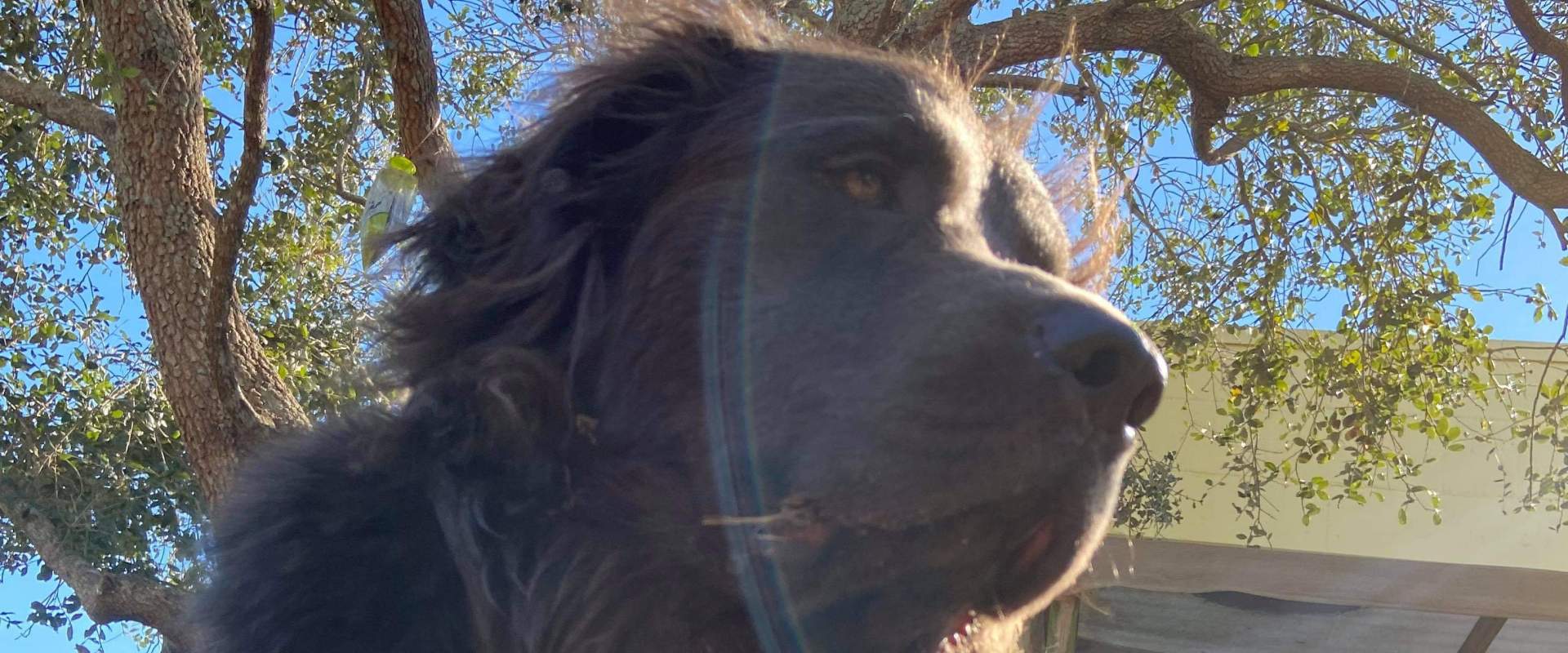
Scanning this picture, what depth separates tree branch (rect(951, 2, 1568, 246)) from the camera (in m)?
5.34

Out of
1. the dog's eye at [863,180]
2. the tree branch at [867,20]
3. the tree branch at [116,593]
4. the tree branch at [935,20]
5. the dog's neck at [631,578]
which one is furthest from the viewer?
the tree branch at [935,20]

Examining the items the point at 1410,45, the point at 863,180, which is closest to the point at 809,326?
the point at 863,180

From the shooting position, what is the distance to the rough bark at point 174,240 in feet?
13.5

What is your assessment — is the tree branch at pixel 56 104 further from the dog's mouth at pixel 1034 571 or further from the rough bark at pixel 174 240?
the dog's mouth at pixel 1034 571

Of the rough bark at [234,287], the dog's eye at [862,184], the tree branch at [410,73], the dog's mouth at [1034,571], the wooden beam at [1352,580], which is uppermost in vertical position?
the tree branch at [410,73]

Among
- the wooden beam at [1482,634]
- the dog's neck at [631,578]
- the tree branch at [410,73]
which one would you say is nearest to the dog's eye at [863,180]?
the dog's neck at [631,578]

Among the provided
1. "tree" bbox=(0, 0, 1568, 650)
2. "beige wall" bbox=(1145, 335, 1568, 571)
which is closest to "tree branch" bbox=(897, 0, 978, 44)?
"tree" bbox=(0, 0, 1568, 650)

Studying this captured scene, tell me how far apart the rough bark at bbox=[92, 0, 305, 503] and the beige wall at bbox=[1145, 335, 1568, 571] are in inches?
346

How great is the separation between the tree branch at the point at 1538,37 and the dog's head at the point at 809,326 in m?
4.62

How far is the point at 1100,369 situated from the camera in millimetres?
1759

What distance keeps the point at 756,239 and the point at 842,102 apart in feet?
1.31

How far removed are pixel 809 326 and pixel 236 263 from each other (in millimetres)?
2913

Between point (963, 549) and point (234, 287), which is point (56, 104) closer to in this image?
point (234, 287)

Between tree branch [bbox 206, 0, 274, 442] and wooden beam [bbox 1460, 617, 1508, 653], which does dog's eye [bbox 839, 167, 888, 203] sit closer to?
tree branch [bbox 206, 0, 274, 442]
